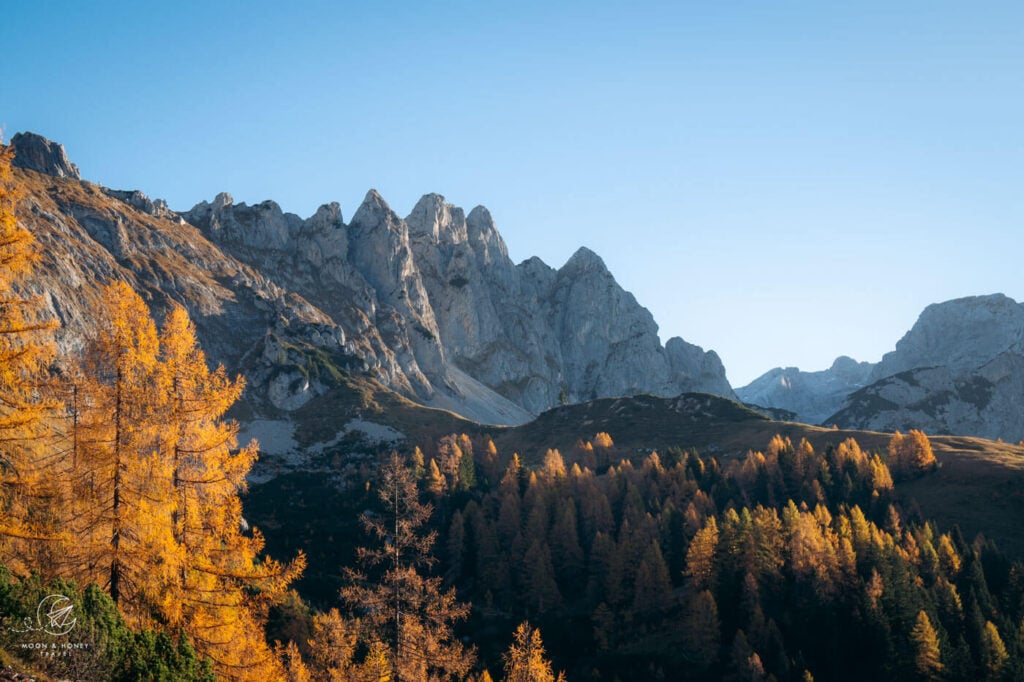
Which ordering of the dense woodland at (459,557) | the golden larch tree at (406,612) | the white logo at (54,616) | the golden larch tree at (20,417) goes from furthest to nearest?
1. the golden larch tree at (406,612)
2. the dense woodland at (459,557)
3. the white logo at (54,616)
4. the golden larch tree at (20,417)

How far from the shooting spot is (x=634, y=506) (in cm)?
12656

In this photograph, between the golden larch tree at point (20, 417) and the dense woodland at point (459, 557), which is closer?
the golden larch tree at point (20, 417)

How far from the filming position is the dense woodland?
67.7ft

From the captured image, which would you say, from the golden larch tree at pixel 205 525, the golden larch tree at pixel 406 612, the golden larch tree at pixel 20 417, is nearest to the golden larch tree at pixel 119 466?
the golden larch tree at pixel 205 525

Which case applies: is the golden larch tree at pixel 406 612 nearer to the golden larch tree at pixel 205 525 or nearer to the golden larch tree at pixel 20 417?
the golden larch tree at pixel 205 525

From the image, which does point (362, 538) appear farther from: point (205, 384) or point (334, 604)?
point (205, 384)

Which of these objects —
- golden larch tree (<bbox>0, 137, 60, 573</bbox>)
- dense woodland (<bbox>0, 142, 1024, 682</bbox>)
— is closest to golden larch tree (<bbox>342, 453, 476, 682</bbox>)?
dense woodland (<bbox>0, 142, 1024, 682</bbox>)

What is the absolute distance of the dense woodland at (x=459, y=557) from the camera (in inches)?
812

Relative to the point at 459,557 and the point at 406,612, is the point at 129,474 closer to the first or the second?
the point at 406,612

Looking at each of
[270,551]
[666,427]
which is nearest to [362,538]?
[270,551]

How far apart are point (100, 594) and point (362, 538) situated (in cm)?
12015

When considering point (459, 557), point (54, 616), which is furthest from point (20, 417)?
point (459, 557)

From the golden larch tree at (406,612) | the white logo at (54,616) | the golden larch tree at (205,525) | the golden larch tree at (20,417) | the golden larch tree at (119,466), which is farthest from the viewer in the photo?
the golden larch tree at (406,612)

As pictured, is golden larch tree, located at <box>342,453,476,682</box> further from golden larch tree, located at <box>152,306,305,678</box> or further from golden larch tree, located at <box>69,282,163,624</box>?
golden larch tree, located at <box>69,282,163,624</box>
